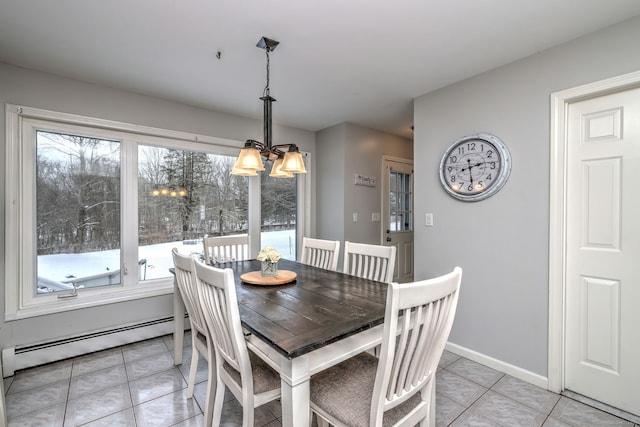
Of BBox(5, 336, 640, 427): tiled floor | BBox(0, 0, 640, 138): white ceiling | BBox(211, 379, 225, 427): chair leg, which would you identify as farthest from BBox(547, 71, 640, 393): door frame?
BBox(211, 379, 225, 427): chair leg

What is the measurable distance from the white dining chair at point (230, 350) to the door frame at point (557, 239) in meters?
1.96

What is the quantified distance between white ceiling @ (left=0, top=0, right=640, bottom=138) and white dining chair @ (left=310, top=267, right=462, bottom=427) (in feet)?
5.12

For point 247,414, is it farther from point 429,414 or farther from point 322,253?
point 322,253

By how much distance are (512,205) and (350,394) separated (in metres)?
1.88

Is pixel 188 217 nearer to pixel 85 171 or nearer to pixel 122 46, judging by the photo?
pixel 85 171

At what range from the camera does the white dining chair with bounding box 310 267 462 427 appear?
942 mm

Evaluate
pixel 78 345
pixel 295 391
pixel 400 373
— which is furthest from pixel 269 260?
pixel 78 345

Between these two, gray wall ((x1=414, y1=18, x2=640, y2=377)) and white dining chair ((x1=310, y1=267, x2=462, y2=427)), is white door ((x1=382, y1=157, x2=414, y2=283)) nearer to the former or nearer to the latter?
gray wall ((x1=414, y1=18, x2=640, y2=377))

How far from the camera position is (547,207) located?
2.04 metres

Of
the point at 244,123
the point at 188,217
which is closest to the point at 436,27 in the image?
the point at 244,123

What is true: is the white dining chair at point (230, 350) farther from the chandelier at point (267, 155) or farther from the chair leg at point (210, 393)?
the chandelier at point (267, 155)

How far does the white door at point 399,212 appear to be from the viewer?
13.6ft

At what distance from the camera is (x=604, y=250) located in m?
1.89

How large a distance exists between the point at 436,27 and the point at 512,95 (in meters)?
0.89
